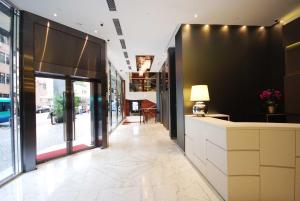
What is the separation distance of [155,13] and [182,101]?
2.46 m

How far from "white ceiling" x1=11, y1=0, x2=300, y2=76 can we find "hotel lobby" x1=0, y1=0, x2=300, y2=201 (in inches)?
1.0

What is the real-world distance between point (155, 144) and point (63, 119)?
3.20 meters

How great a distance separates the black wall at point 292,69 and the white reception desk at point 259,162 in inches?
110

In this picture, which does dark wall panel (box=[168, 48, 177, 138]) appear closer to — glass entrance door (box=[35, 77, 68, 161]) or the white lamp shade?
the white lamp shade

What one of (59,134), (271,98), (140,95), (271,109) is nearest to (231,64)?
(271,98)

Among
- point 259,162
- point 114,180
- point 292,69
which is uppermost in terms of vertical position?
point 292,69

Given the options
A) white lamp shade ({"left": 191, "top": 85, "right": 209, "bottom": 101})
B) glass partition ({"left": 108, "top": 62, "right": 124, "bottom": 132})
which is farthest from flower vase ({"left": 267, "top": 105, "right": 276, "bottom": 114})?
glass partition ({"left": 108, "top": 62, "right": 124, "bottom": 132})

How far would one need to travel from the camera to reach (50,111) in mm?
5910

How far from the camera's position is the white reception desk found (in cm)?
271

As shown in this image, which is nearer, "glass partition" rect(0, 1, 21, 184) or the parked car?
"glass partition" rect(0, 1, 21, 184)

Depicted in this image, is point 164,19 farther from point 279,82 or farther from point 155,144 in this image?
point 155,144

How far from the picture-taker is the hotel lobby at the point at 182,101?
2.91 metres

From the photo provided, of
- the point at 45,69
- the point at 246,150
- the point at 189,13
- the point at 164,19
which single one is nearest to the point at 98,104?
the point at 45,69

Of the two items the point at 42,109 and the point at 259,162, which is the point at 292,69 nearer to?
the point at 259,162
